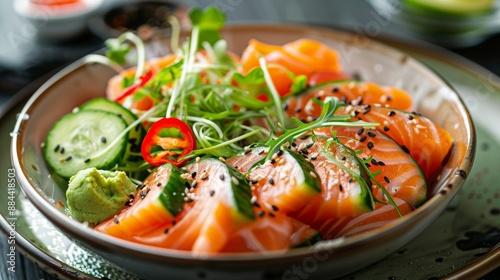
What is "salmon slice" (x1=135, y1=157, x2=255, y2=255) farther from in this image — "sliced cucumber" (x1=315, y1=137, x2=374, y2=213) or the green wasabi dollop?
"sliced cucumber" (x1=315, y1=137, x2=374, y2=213)

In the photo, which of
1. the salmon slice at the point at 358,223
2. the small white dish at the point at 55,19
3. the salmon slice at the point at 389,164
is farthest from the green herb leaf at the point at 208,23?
the salmon slice at the point at 358,223

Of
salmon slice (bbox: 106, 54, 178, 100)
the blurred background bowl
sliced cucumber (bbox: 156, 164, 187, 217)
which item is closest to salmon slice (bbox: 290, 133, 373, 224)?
sliced cucumber (bbox: 156, 164, 187, 217)

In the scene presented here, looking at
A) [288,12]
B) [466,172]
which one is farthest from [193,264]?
[288,12]

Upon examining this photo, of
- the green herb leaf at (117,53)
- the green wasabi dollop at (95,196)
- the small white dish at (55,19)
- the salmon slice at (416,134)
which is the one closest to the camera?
the green wasabi dollop at (95,196)

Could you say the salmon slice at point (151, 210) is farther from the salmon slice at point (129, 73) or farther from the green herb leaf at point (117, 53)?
the green herb leaf at point (117, 53)

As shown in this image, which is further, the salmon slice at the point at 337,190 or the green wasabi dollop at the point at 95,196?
the green wasabi dollop at the point at 95,196

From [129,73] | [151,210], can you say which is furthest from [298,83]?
[151,210]

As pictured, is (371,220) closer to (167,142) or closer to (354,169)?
(354,169)
